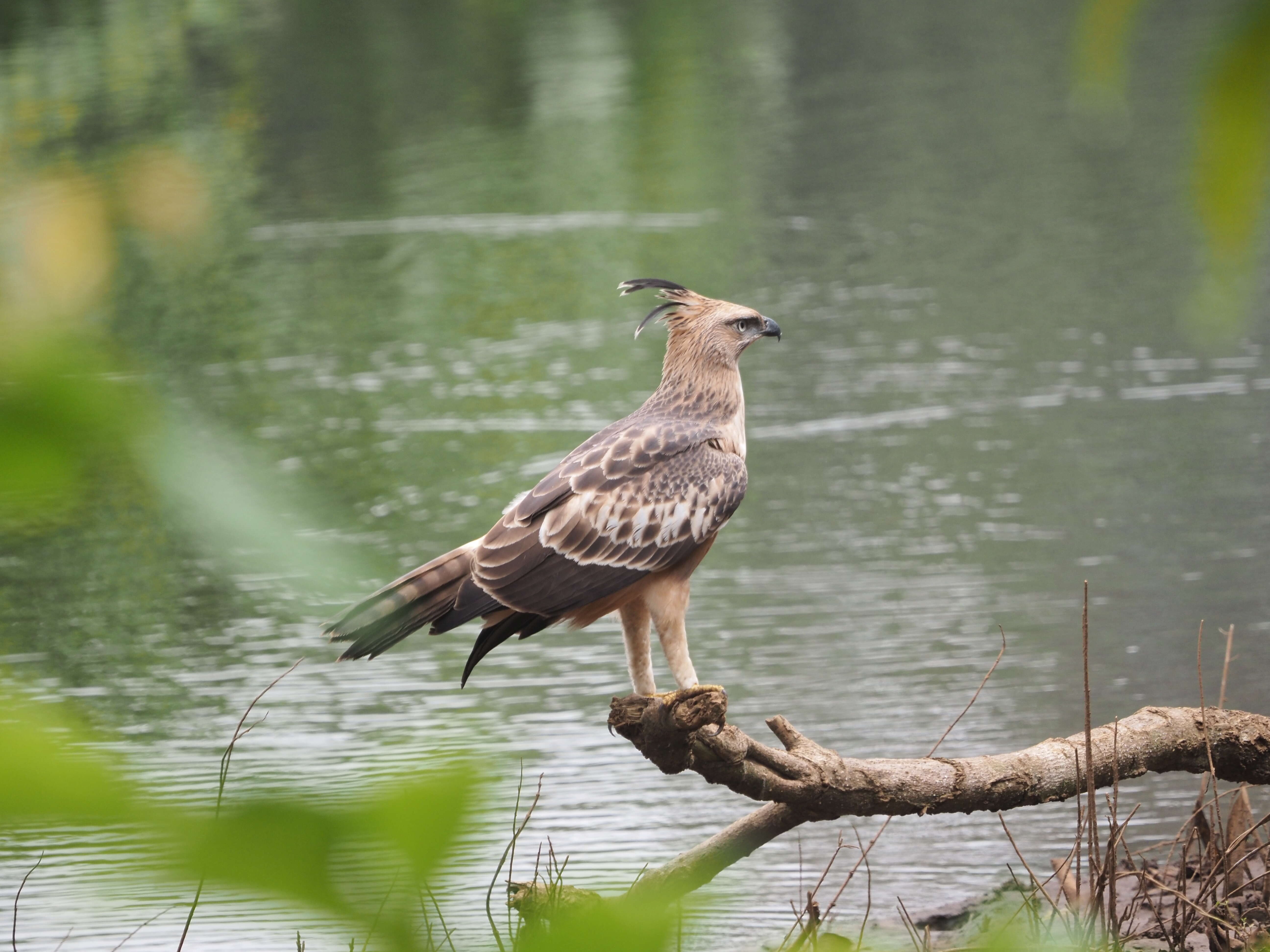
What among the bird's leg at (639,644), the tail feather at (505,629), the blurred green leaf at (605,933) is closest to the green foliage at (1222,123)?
the blurred green leaf at (605,933)

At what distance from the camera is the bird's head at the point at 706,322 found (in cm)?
329

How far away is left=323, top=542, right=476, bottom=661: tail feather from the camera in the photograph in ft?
8.47

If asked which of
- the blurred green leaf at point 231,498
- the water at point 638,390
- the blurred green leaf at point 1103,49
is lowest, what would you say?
the water at point 638,390

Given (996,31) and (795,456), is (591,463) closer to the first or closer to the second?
Result: (795,456)

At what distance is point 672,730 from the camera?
7.92 feet

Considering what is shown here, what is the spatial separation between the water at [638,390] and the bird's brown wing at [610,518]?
375 mm

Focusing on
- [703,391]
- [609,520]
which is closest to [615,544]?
[609,520]

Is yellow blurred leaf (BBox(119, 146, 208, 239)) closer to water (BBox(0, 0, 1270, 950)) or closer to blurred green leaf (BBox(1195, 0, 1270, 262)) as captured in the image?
water (BBox(0, 0, 1270, 950))

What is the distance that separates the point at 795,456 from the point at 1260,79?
6.20m

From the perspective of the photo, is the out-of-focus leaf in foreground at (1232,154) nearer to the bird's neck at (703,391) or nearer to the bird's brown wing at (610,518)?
the bird's brown wing at (610,518)

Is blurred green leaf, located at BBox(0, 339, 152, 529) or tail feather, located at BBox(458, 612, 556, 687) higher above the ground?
blurred green leaf, located at BBox(0, 339, 152, 529)

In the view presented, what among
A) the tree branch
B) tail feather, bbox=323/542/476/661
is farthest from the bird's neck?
the tree branch

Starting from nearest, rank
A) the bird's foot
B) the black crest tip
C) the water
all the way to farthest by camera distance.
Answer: the water
the bird's foot
the black crest tip

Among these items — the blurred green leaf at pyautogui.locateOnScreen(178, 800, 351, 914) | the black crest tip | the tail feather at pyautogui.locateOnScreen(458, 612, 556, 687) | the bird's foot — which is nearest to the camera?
the blurred green leaf at pyautogui.locateOnScreen(178, 800, 351, 914)
